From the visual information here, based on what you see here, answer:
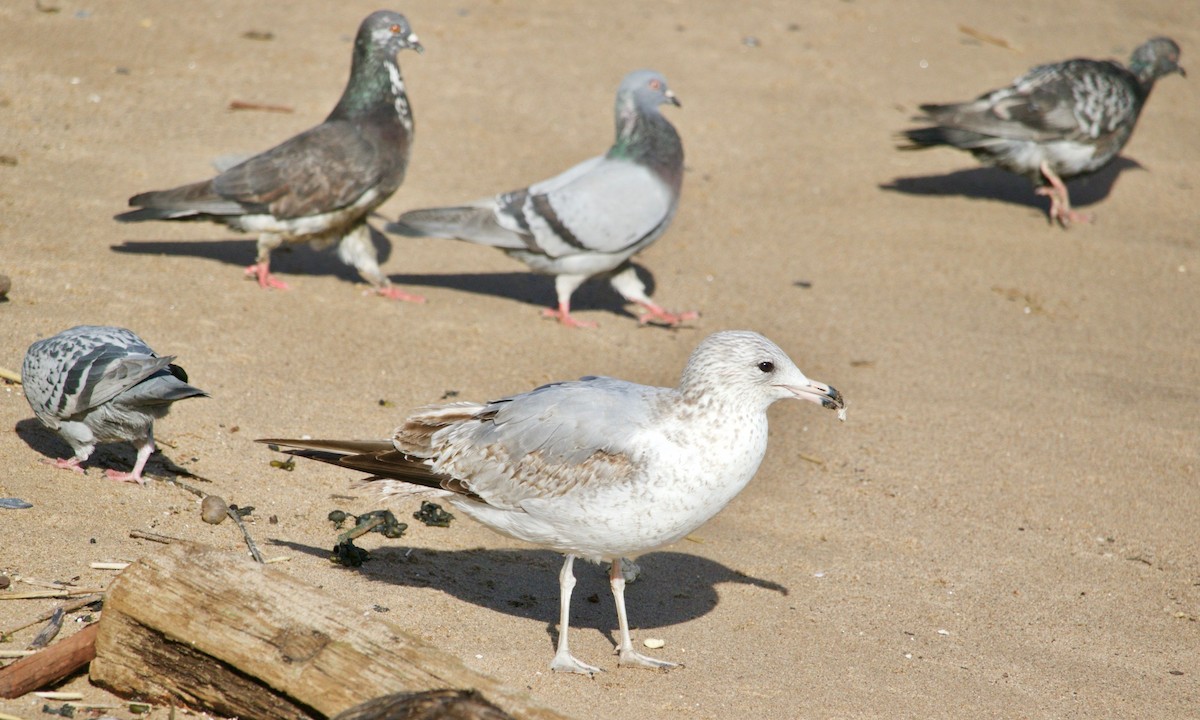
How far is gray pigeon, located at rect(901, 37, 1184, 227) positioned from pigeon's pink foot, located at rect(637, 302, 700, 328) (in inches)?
146

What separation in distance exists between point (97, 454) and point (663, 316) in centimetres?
413

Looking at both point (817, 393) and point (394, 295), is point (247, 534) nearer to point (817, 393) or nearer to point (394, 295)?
point (817, 393)

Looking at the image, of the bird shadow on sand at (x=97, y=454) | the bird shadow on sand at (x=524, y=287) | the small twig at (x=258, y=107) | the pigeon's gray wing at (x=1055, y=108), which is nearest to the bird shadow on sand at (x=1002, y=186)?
the pigeon's gray wing at (x=1055, y=108)

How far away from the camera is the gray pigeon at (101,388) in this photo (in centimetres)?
513

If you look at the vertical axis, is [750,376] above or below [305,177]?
above

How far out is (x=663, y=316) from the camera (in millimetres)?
8586

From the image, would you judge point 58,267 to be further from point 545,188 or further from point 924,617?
point 924,617

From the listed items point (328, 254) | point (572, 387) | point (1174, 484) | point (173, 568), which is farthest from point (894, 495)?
point (328, 254)

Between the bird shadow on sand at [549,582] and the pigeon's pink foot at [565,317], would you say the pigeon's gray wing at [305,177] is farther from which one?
the bird shadow on sand at [549,582]

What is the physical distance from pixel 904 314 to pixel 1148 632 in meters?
3.95

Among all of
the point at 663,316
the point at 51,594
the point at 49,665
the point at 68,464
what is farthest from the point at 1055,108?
the point at 49,665

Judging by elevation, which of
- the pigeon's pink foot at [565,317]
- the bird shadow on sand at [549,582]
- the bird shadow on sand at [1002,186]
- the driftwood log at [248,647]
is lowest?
the bird shadow on sand at [549,582]

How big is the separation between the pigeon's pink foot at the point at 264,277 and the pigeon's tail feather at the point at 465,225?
3.30ft

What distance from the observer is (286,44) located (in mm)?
12234
